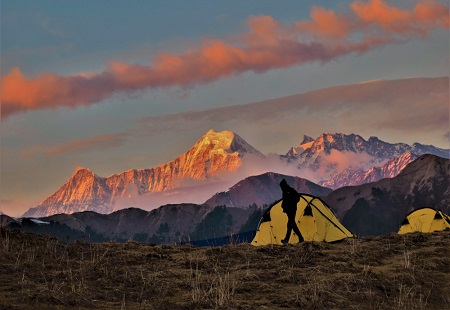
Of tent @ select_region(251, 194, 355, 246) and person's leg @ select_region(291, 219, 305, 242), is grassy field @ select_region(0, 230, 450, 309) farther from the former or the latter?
tent @ select_region(251, 194, 355, 246)

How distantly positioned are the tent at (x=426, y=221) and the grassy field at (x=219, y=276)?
1860 centimetres

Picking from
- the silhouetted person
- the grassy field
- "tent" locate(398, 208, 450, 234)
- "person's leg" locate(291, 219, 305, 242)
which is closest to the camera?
the grassy field

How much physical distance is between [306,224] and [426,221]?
591 inches

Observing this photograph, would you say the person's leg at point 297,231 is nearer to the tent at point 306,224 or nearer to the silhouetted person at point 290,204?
the silhouetted person at point 290,204

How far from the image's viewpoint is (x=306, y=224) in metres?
29.6

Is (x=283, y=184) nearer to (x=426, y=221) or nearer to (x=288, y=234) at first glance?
(x=288, y=234)

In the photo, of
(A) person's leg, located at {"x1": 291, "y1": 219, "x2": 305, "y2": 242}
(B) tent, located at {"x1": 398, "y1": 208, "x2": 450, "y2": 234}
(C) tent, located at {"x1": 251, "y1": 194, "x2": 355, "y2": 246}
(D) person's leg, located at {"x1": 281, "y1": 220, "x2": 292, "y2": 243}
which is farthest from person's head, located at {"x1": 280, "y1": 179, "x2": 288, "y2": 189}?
(B) tent, located at {"x1": 398, "y1": 208, "x2": 450, "y2": 234}

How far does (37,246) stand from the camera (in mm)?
20812

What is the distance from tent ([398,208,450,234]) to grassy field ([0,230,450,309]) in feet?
61.0

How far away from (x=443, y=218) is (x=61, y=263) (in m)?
28.8

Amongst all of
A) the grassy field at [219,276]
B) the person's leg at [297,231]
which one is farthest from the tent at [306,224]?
the grassy field at [219,276]

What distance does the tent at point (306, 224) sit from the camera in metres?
29.5

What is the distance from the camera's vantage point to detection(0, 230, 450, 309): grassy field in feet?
45.7

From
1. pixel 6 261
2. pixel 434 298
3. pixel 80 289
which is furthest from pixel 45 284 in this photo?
pixel 434 298
